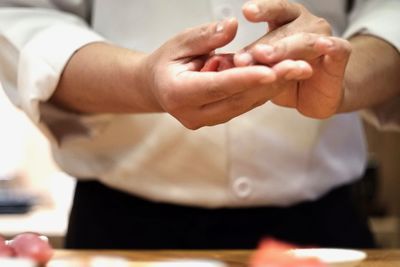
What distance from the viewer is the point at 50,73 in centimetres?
109

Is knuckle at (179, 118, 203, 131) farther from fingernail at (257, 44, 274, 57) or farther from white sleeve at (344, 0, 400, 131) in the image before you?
white sleeve at (344, 0, 400, 131)

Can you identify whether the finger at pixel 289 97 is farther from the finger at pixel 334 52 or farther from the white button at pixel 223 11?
the white button at pixel 223 11

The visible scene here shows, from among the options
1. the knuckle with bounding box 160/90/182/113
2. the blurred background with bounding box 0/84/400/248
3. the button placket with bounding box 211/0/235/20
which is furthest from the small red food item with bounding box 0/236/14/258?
the blurred background with bounding box 0/84/400/248

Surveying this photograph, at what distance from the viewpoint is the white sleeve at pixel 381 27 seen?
1.13 meters

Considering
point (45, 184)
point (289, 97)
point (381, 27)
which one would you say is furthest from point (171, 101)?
point (45, 184)

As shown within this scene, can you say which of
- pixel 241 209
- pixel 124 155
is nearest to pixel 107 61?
pixel 124 155

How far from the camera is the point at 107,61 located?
1.04 meters

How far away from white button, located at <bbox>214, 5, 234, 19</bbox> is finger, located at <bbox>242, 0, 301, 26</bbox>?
26 centimetres

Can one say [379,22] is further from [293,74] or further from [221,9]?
[293,74]

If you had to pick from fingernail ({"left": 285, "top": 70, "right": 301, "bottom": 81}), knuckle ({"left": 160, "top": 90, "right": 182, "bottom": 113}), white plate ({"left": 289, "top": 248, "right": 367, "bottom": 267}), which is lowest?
white plate ({"left": 289, "top": 248, "right": 367, "bottom": 267})

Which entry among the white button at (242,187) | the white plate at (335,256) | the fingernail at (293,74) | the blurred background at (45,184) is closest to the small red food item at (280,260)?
the white plate at (335,256)

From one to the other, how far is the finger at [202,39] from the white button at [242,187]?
32 centimetres

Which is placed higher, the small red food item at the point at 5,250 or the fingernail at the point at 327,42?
the fingernail at the point at 327,42

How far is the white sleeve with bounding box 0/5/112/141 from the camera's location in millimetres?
1094
